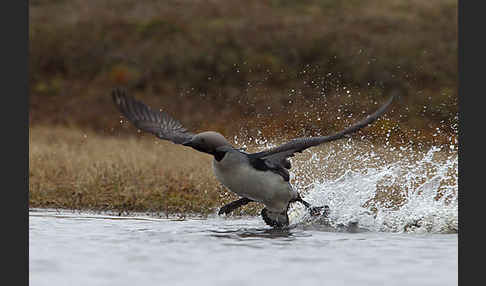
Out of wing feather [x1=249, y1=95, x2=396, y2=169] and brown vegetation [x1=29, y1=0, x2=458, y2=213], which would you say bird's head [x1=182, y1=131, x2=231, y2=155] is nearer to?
wing feather [x1=249, y1=95, x2=396, y2=169]

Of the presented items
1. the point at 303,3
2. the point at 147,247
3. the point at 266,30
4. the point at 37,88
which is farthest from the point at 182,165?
the point at 303,3

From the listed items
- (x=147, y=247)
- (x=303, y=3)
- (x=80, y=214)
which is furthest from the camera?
(x=303, y=3)

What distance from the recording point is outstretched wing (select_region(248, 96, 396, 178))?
9.33 m

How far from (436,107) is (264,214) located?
12.6 m

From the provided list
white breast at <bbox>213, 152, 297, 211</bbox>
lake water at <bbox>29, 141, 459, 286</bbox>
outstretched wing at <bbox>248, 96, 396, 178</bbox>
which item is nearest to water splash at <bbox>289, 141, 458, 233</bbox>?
lake water at <bbox>29, 141, 459, 286</bbox>

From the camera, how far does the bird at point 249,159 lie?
9.66 metres

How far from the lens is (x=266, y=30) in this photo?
96.0ft

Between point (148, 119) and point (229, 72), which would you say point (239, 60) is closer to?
point (229, 72)

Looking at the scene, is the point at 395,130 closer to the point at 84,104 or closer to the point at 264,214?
the point at 264,214

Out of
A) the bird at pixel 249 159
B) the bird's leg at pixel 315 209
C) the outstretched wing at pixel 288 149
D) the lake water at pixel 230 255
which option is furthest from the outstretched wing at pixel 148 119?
the bird's leg at pixel 315 209

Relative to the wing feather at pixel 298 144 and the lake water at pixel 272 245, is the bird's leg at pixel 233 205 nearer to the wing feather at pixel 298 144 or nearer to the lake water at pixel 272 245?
the lake water at pixel 272 245

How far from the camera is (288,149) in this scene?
383 inches

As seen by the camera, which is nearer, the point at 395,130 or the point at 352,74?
the point at 395,130

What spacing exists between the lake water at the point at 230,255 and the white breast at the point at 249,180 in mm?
435
